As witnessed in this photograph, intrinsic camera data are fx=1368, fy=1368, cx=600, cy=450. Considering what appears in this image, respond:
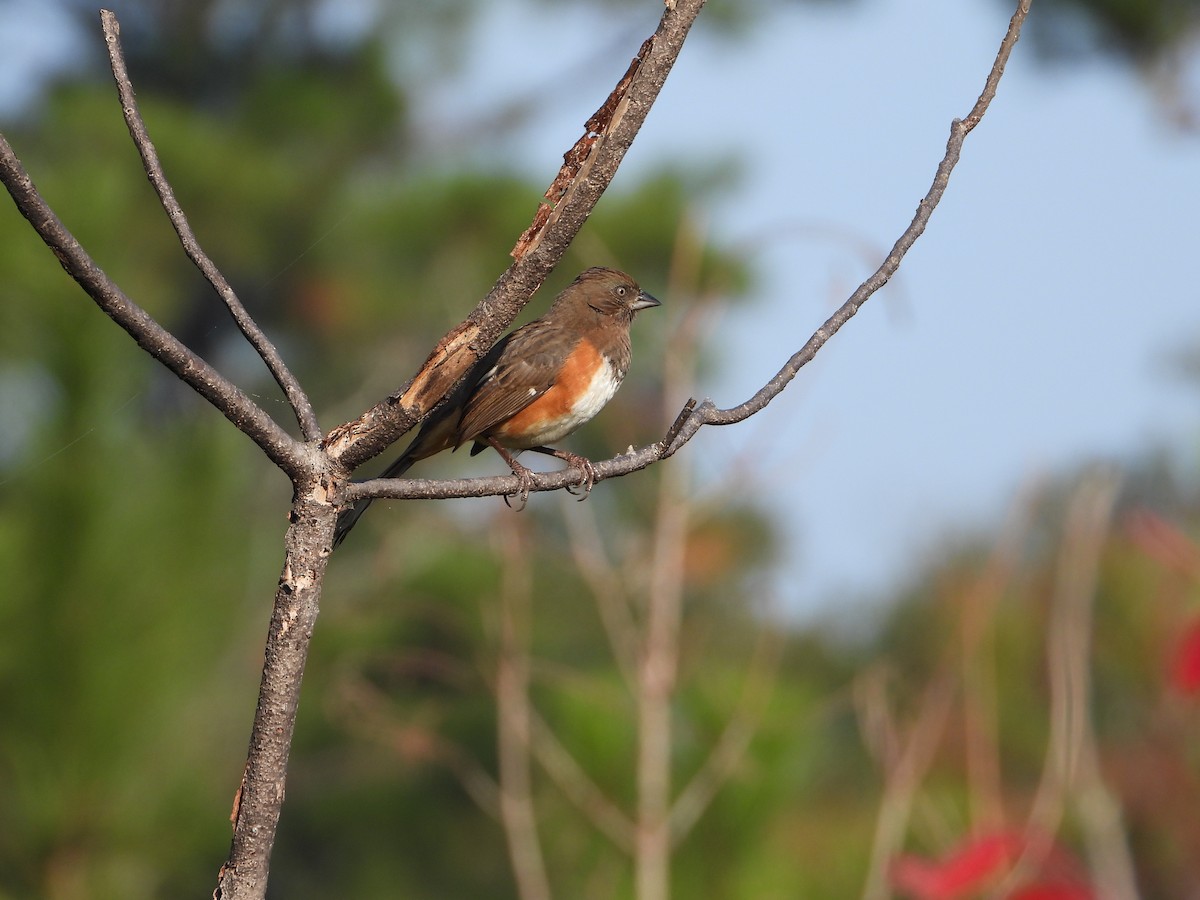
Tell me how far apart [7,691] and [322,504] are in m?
2.81

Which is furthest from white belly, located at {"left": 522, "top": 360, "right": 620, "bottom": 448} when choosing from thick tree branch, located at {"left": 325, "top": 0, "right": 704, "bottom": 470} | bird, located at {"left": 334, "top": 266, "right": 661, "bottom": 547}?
thick tree branch, located at {"left": 325, "top": 0, "right": 704, "bottom": 470}

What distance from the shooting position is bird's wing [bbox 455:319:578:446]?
3.08m

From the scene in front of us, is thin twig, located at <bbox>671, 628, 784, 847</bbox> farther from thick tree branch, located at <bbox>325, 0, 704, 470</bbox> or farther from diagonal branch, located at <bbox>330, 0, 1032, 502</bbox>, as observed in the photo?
thick tree branch, located at <bbox>325, 0, 704, 470</bbox>

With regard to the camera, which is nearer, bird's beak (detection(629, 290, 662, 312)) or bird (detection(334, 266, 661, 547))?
bird (detection(334, 266, 661, 547))

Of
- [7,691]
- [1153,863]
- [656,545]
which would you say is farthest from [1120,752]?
[7,691]

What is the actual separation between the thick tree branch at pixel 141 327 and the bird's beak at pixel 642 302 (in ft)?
7.89

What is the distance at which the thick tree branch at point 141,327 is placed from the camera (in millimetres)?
1072

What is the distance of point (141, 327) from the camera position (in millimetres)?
1108

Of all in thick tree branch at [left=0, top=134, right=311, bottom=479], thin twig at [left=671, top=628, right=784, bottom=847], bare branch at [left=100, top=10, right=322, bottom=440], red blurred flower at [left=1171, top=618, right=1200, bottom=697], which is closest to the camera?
thick tree branch at [left=0, top=134, right=311, bottom=479]

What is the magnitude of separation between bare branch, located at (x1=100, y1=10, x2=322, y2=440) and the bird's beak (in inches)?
91.3

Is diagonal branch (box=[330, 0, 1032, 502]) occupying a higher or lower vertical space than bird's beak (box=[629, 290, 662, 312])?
lower

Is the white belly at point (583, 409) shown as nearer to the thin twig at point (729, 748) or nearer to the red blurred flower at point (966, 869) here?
the thin twig at point (729, 748)

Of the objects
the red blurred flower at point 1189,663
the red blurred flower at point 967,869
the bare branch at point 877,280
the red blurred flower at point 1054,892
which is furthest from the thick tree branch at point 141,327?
the red blurred flower at point 1054,892

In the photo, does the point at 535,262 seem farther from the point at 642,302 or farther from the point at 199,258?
the point at 642,302
